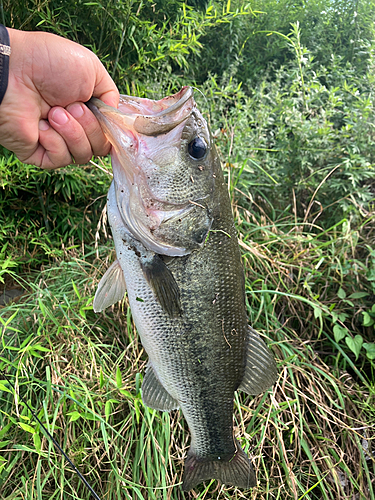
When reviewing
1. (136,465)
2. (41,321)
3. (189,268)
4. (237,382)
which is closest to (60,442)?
(136,465)

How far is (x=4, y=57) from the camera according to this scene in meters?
1.15

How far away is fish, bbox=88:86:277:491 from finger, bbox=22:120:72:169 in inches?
10.2

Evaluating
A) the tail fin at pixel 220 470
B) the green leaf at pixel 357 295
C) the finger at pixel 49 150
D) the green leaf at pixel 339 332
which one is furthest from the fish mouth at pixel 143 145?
the green leaf at pixel 357 295

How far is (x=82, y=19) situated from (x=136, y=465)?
3.36m

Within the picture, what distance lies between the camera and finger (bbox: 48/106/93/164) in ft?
4.07

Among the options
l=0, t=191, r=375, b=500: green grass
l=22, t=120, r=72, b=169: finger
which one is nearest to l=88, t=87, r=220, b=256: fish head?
l=22, t=120, r=72, b=169: finger

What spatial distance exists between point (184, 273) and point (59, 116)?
783 mm

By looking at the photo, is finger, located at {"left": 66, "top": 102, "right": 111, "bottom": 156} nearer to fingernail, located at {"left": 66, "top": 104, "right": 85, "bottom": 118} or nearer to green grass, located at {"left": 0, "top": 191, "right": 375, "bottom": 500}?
fingernail, located at {"left": 66, "top": 104, "right": 85, "bottom": 118}

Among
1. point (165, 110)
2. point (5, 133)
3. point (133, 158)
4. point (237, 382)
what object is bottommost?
point (237, 382)

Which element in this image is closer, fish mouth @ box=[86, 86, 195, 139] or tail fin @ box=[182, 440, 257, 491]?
fish mouth @ box=[86, 86, 195, 139]

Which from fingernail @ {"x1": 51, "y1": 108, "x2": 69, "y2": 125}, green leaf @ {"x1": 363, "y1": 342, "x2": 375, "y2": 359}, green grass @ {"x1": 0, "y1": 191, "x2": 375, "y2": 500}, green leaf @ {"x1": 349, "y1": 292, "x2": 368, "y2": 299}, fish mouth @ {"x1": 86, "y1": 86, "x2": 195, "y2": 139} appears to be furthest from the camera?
green leaf @ {"x1": 349, "y1": 292, "x2": 368, "y2": 299}

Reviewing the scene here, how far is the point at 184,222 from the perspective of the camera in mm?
1192

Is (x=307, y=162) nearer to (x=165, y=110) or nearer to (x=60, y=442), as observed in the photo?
(x=165, y=110)

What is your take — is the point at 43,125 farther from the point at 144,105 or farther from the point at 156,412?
the point at 156,412
